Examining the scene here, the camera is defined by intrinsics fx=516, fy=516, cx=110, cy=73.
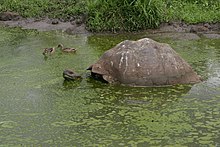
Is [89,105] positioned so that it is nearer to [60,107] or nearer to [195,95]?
[60,107]

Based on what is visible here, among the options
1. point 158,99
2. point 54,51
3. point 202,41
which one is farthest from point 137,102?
point 202,41

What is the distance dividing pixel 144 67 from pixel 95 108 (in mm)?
1021

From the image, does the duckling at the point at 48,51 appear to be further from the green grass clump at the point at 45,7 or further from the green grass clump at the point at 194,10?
the green grass clump at the point at 194,10

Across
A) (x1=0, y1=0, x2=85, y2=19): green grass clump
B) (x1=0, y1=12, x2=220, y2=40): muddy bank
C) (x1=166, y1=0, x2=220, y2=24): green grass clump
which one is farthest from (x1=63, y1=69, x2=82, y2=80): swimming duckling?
(x1=0, y1=0, x2=85, y2=19): green grass clump

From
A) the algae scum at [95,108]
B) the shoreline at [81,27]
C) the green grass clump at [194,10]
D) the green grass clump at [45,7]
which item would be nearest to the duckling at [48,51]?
the algae scum at [95,108]

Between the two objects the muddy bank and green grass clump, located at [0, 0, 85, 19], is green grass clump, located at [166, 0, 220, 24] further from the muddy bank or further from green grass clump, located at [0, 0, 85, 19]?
green grass clump, located at [0, 0, 85, 19]

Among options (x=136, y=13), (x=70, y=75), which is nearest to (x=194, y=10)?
(x=136, y=13)

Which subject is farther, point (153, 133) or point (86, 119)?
point (86, 119)

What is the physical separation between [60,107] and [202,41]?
4.04 m

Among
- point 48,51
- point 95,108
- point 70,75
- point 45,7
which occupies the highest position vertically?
point 45,7

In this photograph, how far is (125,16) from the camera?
9.51 meters

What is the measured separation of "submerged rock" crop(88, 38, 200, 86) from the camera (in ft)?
19.2

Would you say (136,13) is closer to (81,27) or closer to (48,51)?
(81,27)

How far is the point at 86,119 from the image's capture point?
4824mm
